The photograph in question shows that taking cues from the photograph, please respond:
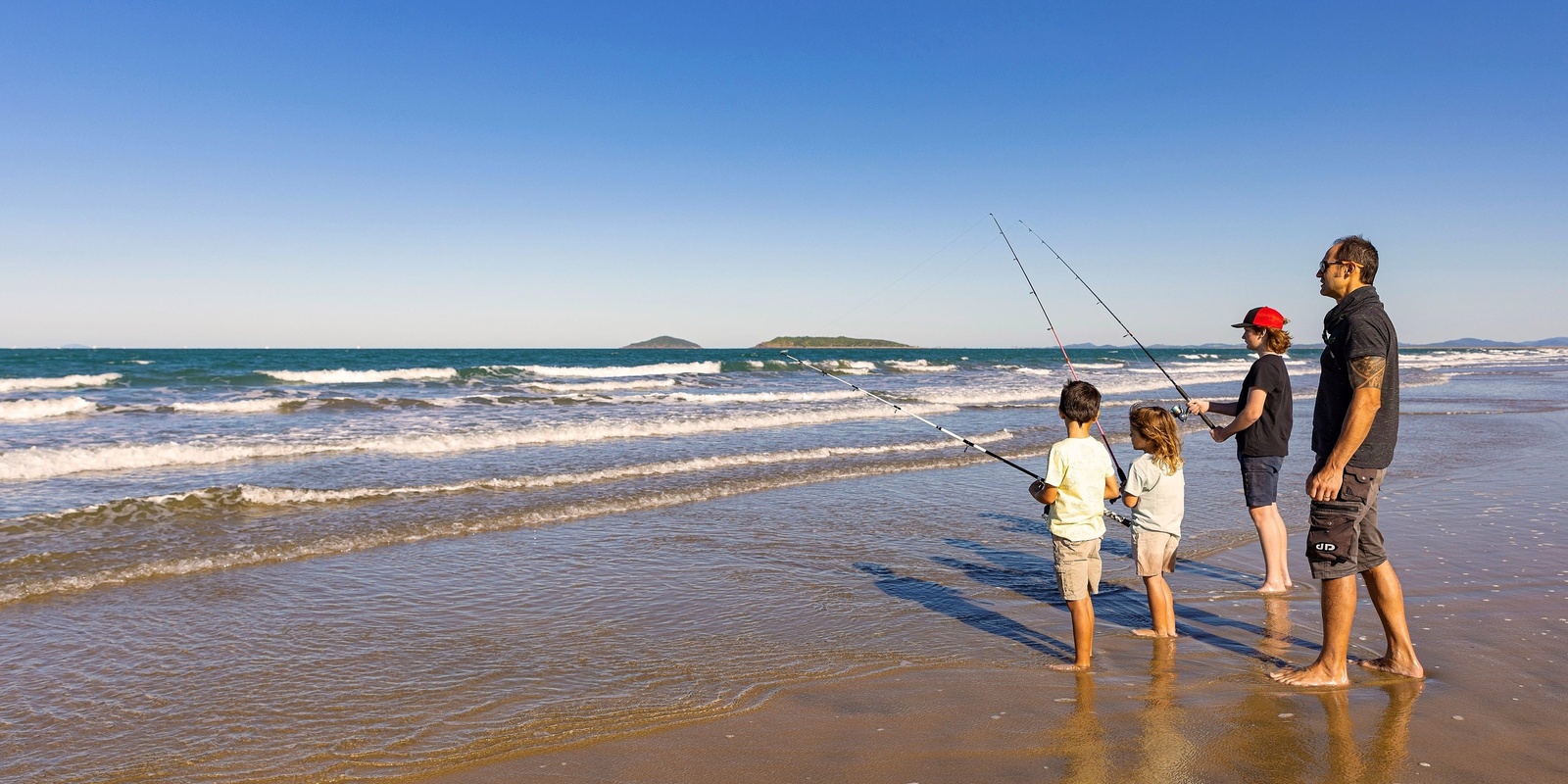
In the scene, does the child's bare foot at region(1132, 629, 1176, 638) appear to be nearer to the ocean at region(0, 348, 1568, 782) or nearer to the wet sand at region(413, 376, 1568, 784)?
the wet sand at region(413, 376, 1568, 784)

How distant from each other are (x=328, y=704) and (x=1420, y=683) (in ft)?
16.4

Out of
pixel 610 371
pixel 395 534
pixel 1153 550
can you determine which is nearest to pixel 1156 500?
pixel 1153 550

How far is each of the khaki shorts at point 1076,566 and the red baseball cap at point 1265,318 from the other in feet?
6.97

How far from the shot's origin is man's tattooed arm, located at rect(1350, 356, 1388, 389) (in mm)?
3607

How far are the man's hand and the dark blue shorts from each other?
66.0 inches

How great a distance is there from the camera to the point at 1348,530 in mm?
3812

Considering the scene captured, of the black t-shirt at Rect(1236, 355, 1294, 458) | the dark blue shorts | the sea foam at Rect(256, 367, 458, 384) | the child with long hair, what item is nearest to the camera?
the child with long hair

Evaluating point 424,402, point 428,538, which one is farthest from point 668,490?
point 424,402

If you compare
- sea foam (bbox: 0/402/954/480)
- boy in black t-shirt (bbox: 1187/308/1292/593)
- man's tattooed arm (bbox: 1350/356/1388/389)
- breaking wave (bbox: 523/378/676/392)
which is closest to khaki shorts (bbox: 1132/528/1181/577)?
boy in black t-shirt (bbox: 1187/308/1292/593)

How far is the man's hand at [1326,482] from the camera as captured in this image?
12.2ft

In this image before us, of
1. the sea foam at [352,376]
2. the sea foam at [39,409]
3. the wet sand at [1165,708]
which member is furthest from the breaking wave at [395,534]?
the sea foam at [352,376]

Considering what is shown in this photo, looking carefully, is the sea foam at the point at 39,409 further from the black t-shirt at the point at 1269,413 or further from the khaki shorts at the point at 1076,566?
the black t-shirt at the point at 1269,413

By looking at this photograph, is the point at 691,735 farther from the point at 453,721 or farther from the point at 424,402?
the point at 424,402

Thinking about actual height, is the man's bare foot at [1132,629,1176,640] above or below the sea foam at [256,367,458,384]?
below
